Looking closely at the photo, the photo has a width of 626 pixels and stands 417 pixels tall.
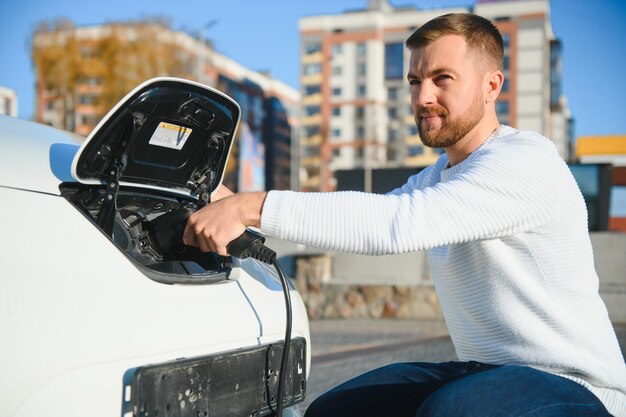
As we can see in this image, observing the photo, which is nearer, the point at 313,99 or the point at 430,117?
the point at 430,117

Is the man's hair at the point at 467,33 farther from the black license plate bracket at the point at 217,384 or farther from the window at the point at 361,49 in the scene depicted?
the window at the point at 361,49

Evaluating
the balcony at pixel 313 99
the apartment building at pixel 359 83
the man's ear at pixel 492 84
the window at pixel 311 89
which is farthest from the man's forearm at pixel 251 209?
the window at pixel 311 89

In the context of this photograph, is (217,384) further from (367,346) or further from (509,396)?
(367,346)

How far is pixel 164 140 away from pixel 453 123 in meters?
0.89

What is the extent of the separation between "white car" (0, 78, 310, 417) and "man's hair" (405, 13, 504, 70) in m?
0.63

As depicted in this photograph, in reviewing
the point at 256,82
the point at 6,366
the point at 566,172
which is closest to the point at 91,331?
the point at 6,366

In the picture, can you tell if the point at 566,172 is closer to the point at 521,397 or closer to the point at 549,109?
the point at 521,397

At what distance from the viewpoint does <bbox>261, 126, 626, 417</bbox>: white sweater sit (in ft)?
6.40

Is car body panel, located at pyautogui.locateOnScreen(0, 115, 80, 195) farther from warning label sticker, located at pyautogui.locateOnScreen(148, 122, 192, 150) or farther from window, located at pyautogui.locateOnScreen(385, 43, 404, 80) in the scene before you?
window, located at pyautogui.locateOnScreen(385, 43, 404, 80)

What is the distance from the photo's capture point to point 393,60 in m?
98.8

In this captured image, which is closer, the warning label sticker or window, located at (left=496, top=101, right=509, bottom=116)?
the warning label sticker

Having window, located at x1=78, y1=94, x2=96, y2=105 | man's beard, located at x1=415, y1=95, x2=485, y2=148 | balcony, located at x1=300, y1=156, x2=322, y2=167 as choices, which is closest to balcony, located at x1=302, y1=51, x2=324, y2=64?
balcony, located at x1=300, y1=156, x2=322, y2=167

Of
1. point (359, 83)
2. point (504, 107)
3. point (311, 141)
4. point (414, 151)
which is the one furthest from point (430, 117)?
point (359, 83)

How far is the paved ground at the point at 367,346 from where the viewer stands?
5.54m
